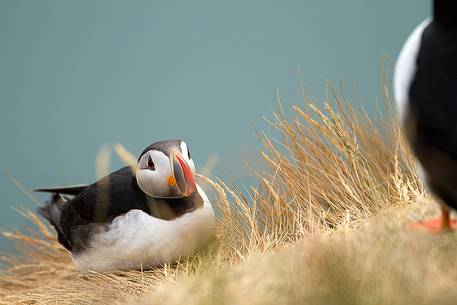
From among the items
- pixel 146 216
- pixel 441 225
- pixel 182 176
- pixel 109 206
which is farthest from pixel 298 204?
pixel 441 225

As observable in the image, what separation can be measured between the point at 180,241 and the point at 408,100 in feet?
6.10

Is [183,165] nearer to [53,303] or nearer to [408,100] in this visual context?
[53,303]

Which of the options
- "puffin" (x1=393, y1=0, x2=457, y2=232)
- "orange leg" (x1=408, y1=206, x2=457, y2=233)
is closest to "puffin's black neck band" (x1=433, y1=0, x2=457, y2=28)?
"puffin" (x1=393, y1=0, x2=457, y2=232)

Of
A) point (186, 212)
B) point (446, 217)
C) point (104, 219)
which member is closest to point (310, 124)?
point (186, 212)

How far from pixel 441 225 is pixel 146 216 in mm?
1741

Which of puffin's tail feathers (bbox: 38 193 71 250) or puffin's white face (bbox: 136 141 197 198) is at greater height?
puffin's white face (bbox: 136 141 197 198)

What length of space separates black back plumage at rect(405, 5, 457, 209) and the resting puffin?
154 centimetres

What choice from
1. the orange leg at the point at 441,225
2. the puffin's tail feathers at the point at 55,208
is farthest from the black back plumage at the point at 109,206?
the orange leg at the point at 441,225

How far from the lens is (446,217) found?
6.86ft

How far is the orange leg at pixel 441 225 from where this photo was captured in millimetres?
2072

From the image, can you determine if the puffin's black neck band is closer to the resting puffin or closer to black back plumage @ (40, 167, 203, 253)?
the resting puffin

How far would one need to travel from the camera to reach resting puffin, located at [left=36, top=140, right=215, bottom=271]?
3.29m

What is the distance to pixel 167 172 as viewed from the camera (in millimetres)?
3252

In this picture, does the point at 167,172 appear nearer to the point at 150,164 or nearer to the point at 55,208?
the point at 150,164
